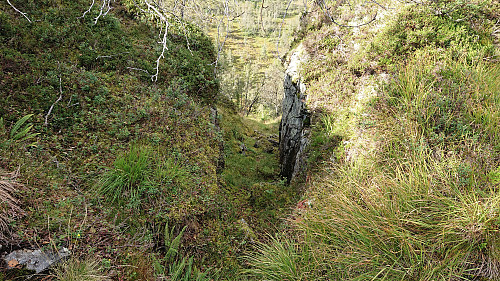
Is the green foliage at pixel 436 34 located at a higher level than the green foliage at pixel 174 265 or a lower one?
higher

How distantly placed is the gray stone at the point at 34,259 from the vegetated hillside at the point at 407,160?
7.62ft

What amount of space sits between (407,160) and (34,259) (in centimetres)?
472

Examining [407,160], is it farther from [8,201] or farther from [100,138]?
[100,138]

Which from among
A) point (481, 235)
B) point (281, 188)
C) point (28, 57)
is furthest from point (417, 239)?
point (28, 57)

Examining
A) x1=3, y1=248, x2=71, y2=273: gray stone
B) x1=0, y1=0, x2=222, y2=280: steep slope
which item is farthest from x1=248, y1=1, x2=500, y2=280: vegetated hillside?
x1=3, y1=248, x2=71, y2=273: gray stone

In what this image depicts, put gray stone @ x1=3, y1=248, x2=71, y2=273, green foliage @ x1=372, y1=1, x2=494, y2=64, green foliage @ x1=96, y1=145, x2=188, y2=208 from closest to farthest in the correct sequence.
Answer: gray stone @ x1=3, y1=248, x2=71, y2=273
green foliage @ x1=96, y1=145, x2=188, y2=208
green foliage @ x1=372, y1=1, x2=494, y2=64

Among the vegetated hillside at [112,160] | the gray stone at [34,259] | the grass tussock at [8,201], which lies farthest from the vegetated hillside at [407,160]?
the grass tussock at [8,201]

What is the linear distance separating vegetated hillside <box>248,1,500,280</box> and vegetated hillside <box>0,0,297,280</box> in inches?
51.8

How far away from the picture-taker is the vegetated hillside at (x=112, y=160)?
2.92 meters

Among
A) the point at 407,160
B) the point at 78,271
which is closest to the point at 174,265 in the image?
the point at 78,271

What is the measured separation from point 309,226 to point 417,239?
130 cm

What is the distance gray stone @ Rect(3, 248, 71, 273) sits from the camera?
2391 mm

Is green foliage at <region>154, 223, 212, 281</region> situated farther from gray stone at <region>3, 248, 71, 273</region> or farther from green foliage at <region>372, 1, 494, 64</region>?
green foliage at <region>372, 1, 494, 64</region>

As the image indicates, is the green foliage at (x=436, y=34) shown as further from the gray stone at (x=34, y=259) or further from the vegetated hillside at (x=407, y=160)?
the gray stone at (x=34, y=259)
